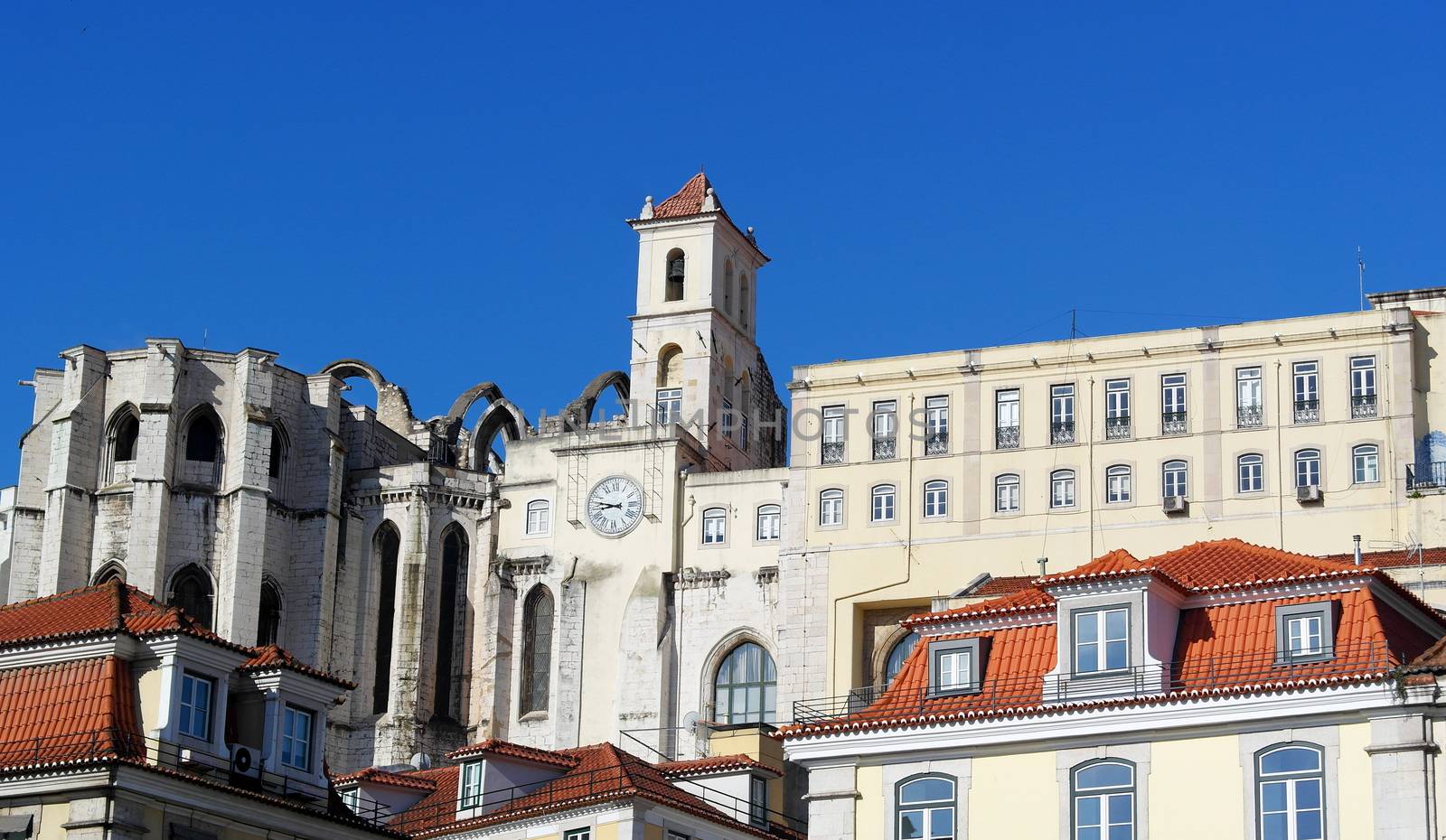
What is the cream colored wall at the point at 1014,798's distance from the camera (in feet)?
126

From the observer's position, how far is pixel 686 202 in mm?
96625

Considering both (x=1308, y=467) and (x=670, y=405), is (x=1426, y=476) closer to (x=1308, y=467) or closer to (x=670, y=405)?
(x=1308, y=467)

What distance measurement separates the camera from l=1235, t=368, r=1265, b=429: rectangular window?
79.2 metres

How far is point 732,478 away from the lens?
288 ft

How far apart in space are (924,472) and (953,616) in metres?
41.1

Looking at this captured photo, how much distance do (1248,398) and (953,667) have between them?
1609 inches

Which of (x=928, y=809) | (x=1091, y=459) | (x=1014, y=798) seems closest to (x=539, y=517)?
(x=1091, y=459)

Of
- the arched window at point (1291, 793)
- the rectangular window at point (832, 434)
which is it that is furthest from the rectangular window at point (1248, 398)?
the arched window at point (1291, 793)

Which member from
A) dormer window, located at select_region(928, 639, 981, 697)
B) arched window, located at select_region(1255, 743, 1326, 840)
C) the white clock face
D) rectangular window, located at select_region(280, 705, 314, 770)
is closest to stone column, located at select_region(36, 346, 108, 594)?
the white clock face

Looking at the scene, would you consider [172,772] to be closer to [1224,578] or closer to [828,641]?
[1224,578]

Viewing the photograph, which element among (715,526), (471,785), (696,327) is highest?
(696,327)

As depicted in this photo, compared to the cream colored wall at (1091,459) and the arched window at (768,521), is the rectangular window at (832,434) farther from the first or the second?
the arched window at (768,521)

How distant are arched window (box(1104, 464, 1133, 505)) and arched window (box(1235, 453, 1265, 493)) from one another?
319 cm

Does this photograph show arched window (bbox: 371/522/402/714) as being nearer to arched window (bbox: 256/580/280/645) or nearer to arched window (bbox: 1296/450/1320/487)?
arched window (bbox: 256/580/280/645)
